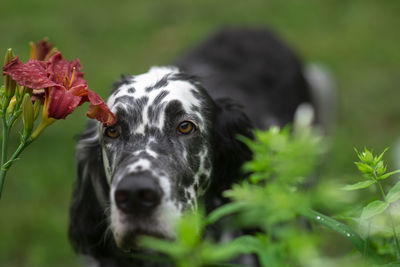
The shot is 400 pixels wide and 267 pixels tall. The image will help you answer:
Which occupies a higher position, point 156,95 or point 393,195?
point 156,95

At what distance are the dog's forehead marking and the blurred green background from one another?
2338 millimetres

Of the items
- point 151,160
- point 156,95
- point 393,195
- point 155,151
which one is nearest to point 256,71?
point 156,95

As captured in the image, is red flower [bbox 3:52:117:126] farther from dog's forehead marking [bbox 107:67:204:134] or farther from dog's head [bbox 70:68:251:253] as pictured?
dog's forehead marking [bbox 107:67:204:134]

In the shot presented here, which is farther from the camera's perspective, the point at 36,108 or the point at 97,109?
the point at 97,109

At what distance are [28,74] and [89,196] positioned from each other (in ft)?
5.08

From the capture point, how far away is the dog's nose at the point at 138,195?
190 centimetres

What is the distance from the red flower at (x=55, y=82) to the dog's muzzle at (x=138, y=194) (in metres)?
0.32

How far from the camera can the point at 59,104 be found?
5.02 ft

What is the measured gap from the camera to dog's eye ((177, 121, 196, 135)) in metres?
2.37

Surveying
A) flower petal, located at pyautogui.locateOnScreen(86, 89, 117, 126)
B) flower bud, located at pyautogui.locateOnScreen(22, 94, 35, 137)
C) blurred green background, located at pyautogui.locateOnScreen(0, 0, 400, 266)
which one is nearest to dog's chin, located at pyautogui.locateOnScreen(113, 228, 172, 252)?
flower petal, located at pyautogui.locateOnScreen(86, 89, 117, 126)

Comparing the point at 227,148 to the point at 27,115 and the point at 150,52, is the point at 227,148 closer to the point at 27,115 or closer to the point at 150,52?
the point at 27,115

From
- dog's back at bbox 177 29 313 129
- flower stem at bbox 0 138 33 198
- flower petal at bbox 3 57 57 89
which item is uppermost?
dog's back at bbox 177 29 313 129

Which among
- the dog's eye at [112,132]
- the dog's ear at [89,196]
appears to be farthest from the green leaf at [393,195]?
the dog's ear at [89,196]

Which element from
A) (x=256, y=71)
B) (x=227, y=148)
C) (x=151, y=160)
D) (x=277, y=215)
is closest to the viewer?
(x=277, y=215)
